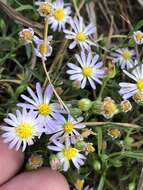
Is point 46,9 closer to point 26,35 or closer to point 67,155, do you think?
point 26,35

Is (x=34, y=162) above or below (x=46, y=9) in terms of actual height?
below

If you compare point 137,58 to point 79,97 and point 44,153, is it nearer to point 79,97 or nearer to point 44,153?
point 79,97

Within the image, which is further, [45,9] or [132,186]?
[132,186]

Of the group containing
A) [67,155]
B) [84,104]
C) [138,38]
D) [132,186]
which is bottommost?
[132,186]

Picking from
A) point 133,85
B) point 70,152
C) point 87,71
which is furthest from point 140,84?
point 70,152

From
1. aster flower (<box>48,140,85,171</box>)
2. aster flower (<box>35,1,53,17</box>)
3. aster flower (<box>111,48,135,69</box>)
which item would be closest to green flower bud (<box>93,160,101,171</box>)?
aster flower (<box>48,140,85,171</box>)

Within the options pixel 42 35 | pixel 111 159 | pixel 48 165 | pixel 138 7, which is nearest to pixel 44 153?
pixel 48 165
